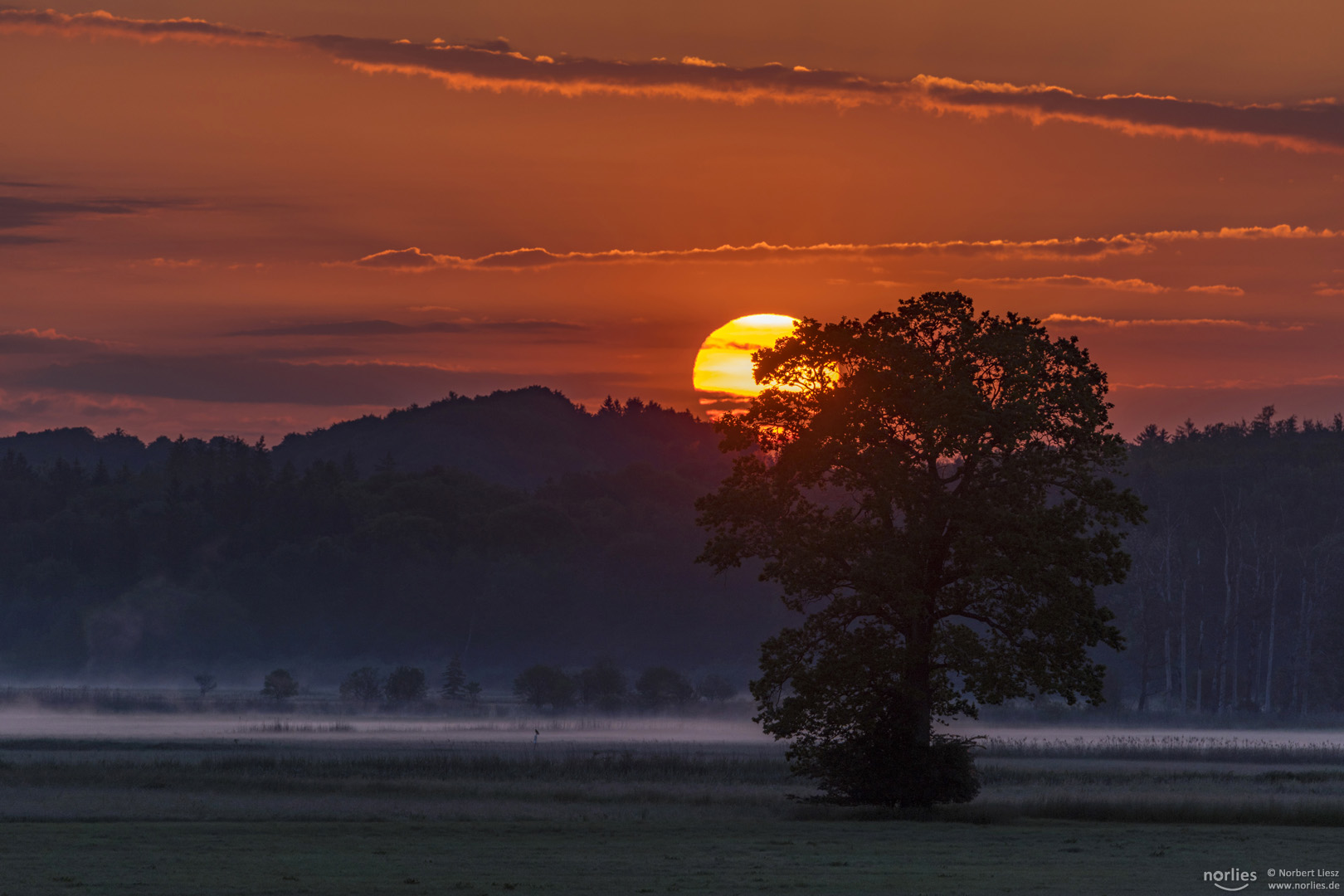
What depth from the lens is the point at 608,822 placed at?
41.8 m

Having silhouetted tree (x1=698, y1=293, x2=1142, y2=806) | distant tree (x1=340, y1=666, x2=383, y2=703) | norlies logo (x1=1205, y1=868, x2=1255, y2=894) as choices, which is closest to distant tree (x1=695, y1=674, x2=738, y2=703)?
distant tree (x1=340, y1=666, x2=383, y2=703)

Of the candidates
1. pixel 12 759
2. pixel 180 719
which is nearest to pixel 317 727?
pixel 180 719

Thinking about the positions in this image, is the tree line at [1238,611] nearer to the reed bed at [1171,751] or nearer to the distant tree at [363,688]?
the reed bed at [1171,751]

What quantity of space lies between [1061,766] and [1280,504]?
404 ft

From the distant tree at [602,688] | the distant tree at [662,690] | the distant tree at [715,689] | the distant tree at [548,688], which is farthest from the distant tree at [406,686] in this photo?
the distant tree at [715,689]

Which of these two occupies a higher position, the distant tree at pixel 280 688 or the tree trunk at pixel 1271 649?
the tree trunk at pixel 1271 649

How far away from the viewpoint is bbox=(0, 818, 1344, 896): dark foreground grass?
94.8 feet

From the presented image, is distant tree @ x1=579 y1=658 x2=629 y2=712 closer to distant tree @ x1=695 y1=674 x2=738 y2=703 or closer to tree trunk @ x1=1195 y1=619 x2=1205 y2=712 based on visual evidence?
distant tree @ x1=695 y1=674 x2=738 y2=703

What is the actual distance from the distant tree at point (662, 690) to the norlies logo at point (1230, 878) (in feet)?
363

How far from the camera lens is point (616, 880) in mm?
29625

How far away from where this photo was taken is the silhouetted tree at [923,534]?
45.9 meters

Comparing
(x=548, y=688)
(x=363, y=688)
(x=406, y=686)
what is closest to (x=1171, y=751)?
(x=548, y=688)

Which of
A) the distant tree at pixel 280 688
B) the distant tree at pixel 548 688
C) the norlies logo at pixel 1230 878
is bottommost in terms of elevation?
the distant tree at pixel 280 688

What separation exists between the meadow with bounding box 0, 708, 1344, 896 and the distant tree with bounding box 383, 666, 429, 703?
69713mm
